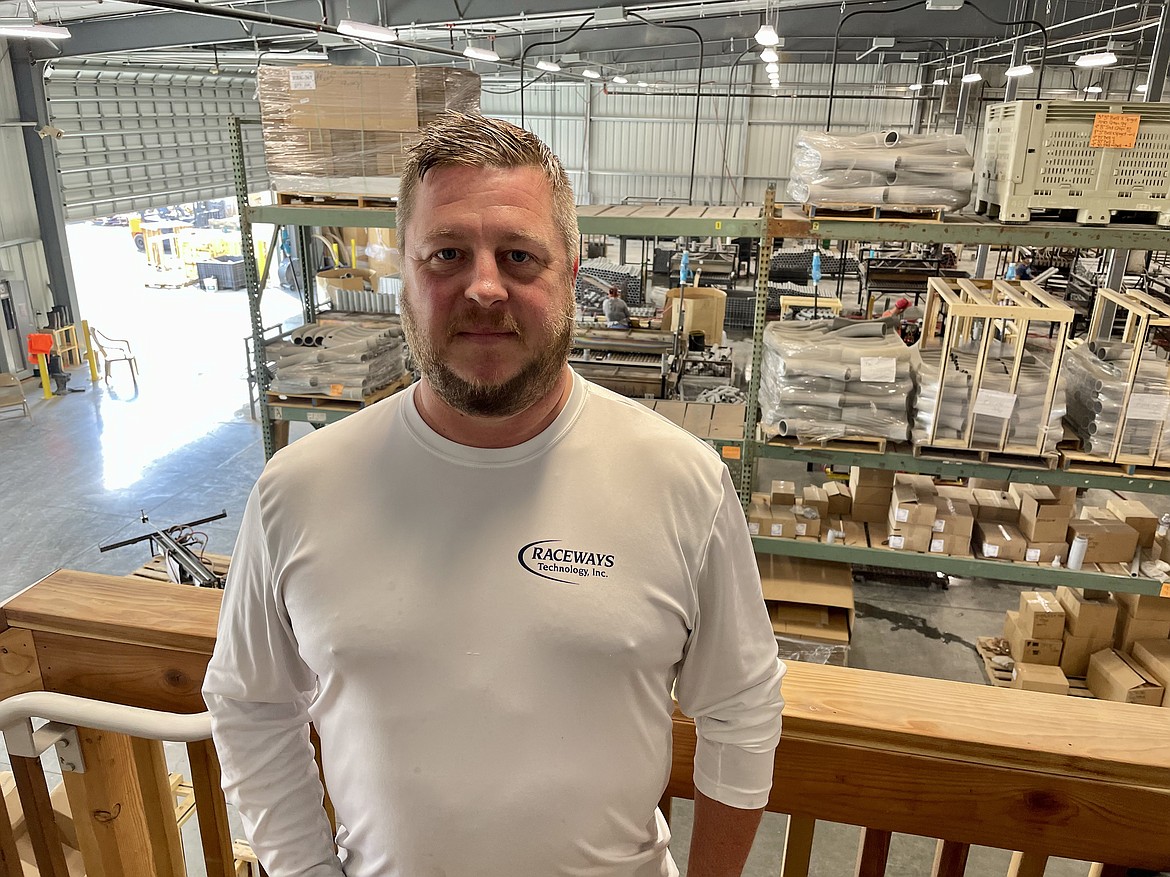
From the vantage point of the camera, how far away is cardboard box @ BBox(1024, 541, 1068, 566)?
5.27 m

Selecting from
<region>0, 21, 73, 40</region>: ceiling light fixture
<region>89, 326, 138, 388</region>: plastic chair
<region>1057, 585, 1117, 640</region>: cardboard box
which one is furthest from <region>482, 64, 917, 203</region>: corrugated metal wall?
<region>1057, 585, 1117, 640</region>: cardboard box

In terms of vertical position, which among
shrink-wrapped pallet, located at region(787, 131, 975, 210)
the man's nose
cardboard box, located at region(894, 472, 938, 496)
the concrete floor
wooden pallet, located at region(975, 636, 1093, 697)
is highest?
shrink-wrapped pallet, located at region(787, 131, 975, 210)

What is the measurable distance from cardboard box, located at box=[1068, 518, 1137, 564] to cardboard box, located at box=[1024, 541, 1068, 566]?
0.12 m

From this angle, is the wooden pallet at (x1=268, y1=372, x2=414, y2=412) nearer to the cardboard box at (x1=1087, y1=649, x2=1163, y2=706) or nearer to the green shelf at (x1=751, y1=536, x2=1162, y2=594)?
the green shelf at (x1=751, y1=536, x2=1162, y2=594)

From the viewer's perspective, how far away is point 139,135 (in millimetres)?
17422

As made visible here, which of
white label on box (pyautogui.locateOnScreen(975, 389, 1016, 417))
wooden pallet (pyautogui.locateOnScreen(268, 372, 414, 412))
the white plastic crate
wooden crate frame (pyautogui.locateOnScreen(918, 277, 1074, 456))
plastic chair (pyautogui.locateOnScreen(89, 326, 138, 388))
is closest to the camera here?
wooden crate frame (pyautogui.locateOnScreen(918, 277, 1074, 456))

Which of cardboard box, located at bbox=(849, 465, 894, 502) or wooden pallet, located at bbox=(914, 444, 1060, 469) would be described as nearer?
wooden pallet, located at bbox=(914, 444, 1060, 469)

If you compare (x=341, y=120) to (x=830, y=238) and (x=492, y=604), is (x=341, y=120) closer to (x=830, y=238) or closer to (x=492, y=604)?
(x=830, y=238)

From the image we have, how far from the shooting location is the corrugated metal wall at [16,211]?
13023 mm

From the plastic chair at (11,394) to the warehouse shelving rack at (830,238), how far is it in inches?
337

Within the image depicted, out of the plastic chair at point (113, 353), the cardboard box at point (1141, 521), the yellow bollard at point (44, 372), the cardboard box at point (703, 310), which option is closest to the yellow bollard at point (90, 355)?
the plastic chair at point (113, 353)

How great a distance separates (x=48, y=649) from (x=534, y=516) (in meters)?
A: 0.94

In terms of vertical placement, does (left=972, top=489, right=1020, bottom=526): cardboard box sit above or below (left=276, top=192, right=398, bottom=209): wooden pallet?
below

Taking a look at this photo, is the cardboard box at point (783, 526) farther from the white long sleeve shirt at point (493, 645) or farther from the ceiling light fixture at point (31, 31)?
the ceiling light fixture at point (31, 31)
